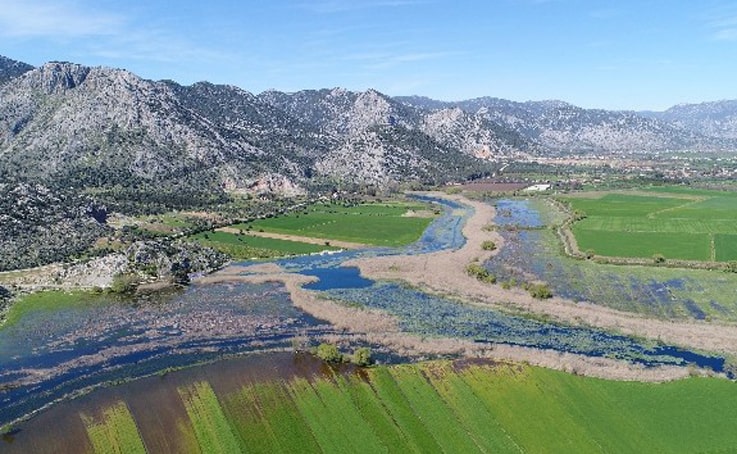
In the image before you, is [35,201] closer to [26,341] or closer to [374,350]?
[26,341]

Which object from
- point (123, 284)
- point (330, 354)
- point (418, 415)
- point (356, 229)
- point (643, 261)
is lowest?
point (418, 415)

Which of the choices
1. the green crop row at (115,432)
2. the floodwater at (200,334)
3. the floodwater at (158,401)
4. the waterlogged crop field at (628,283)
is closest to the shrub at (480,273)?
the waterlogged crop field at (628,283)

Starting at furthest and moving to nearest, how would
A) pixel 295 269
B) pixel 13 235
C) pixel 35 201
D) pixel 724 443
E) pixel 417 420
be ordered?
pixel 35 201 → pixel 13 235 → pixel 295 269 → pixel 417 420 → pixel 724 443

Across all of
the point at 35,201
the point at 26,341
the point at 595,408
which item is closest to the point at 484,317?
the point at 595,408

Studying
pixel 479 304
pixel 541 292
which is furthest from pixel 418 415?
pixel 541 292

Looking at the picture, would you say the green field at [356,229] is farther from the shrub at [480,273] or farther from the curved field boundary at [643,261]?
the curved field boundary at [643,261]

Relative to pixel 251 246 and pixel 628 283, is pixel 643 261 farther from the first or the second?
pixel 251 246

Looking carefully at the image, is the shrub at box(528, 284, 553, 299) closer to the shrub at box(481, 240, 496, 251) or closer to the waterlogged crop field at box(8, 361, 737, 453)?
the waterlogged crop field at box(8, 361, 737, 453)
